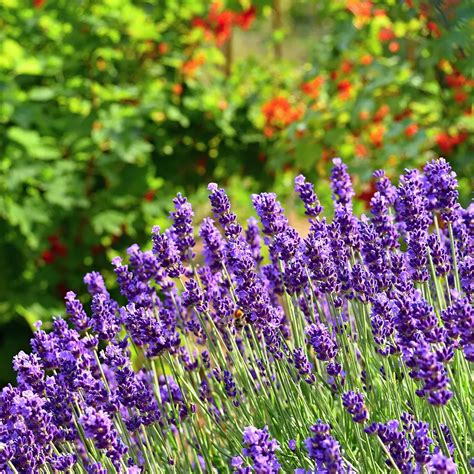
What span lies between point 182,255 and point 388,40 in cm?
357

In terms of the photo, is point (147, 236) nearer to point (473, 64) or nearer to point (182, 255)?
point (473, 64)

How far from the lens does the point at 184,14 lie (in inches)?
238

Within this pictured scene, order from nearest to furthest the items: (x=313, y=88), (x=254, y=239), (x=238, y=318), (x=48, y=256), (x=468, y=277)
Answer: (x=468, y=277), (x=238, y=318), (x=254, y=239), (x=48, y=256), (x=313, y=88)

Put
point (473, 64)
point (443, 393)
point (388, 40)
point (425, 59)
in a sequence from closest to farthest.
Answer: point (443, 393)
point (473, 64)
point (425, 59)
point (388, 40)

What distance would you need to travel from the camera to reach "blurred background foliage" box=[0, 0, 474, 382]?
5.07m

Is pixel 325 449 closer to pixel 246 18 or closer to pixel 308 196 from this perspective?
pixel 308 196

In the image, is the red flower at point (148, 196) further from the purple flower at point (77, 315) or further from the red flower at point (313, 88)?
the purple flower at point (77, 315)

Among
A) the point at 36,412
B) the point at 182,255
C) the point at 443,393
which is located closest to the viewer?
the point at 443,393

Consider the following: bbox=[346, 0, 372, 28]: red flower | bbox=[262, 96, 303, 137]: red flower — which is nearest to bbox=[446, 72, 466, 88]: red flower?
bbox=[346, 0, 372, 28]: red flower

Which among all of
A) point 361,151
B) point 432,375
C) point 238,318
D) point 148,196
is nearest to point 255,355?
point 238,318

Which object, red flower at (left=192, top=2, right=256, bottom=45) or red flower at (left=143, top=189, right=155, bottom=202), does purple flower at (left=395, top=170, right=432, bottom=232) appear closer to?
red flower at (left=143, top=189, right=155, bottom=202)

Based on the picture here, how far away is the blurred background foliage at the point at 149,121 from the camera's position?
16.6 ft

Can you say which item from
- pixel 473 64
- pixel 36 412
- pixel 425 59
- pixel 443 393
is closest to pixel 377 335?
pixel 443 393

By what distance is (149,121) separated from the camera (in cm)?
596
